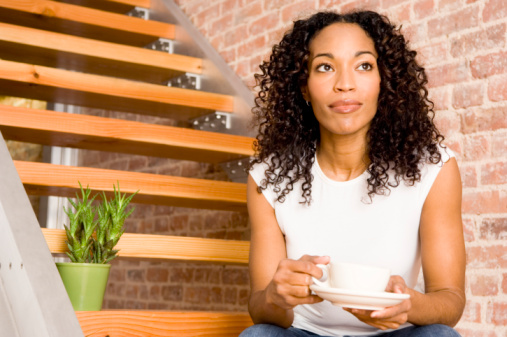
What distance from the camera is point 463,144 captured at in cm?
214

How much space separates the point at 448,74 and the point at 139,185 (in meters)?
1.05

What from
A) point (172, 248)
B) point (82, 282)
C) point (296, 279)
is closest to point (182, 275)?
point (172, 248)

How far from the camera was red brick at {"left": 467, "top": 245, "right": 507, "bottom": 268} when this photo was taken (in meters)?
1.99

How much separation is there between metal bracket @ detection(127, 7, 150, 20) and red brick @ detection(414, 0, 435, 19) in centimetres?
157

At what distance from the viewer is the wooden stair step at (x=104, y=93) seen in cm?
251

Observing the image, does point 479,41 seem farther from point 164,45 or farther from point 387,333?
point 164,45

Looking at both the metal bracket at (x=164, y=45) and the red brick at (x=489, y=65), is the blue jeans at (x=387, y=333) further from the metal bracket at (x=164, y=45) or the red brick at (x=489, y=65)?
the metal bracket at (x=164, y=45)

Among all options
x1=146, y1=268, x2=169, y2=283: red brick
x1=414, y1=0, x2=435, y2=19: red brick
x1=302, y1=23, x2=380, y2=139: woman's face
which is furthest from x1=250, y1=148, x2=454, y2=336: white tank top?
x1=146, y1=268, x2=169, y2=283: red brick

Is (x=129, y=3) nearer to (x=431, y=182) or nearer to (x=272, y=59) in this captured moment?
(x=272, y=59)

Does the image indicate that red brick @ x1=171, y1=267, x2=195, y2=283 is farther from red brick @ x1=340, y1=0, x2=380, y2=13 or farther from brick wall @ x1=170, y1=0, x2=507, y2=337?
brick wall @ x1=170, y1=0, x2=507, y2=337

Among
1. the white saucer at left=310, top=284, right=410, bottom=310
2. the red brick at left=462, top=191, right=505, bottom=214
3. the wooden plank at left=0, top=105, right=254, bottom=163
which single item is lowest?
the white saucer at left=310, top=284, right=410, bottom=310

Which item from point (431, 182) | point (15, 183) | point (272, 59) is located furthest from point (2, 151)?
point (431, 182)

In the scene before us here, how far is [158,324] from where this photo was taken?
1.83 metres

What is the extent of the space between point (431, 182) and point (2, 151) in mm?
1037
